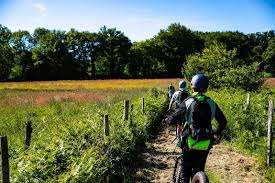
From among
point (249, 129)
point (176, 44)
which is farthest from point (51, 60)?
point (249, 129)

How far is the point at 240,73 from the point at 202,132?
24.9 metres

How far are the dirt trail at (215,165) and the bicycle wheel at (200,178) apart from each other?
3.26 metres

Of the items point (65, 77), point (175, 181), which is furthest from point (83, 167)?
point (65, 77)

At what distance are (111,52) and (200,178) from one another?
8890 centimetres

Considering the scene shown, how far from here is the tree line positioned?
82.2 meters

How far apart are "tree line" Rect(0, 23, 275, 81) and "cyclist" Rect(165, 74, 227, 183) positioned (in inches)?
2882

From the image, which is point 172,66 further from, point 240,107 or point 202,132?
point 202,132

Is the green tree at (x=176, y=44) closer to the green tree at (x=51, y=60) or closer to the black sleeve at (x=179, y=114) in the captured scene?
the green tree at (x=51, y=60)

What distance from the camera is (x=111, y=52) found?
9312cm

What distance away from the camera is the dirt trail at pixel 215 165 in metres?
8.84

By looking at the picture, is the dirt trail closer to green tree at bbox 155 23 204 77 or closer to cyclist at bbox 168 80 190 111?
cyclist at bbox 168 80 190 111

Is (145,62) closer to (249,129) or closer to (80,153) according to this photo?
(249,129)

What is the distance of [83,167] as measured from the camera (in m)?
6.35

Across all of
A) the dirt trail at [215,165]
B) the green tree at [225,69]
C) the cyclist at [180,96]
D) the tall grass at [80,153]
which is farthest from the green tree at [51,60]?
the cyclist at [180,96]
